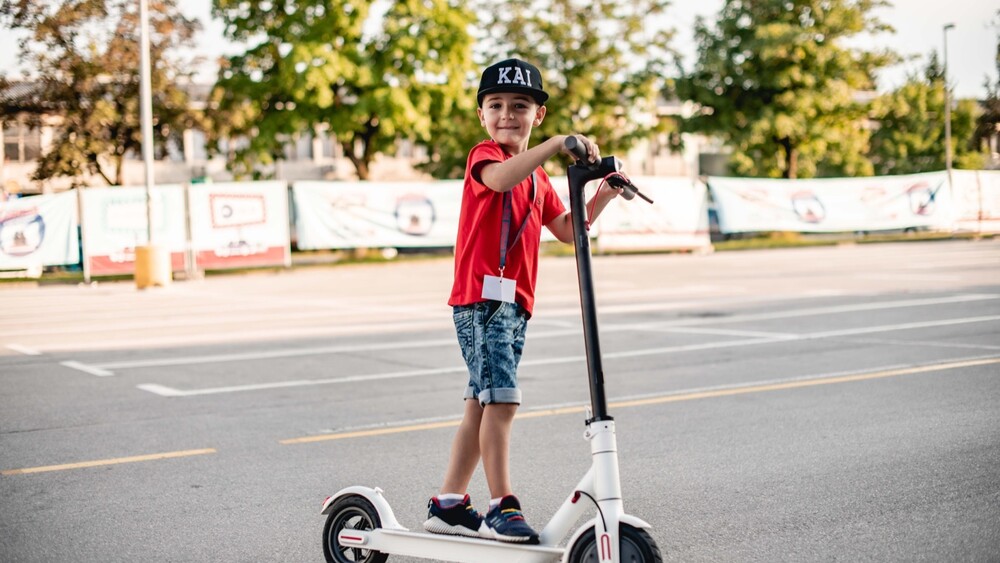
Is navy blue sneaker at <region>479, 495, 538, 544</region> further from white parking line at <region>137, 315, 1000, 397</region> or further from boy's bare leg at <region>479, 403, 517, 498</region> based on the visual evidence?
white parking line at <region>137, 315, 1000, 397</region>

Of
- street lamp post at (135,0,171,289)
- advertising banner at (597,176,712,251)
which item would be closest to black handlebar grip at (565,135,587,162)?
Result: street lamp post at (135,0,171,289)

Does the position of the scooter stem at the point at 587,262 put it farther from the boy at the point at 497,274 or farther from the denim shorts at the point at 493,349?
the denim shorts at the point at 493,349

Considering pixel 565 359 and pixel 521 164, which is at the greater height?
pixel 521 164

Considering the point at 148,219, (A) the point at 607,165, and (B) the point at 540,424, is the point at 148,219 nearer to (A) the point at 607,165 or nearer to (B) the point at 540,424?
(B) the point at 540,424

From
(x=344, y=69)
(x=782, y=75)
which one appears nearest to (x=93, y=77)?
(x=344, y=69)

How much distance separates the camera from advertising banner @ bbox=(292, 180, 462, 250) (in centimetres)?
2678

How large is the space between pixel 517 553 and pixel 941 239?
35296 millimetres

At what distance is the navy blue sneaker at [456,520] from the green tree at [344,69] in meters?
32.5

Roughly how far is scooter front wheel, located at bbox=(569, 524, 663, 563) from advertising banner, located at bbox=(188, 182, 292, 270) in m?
22.3

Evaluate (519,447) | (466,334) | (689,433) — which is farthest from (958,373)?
(466,334)

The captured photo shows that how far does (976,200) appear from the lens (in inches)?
1427

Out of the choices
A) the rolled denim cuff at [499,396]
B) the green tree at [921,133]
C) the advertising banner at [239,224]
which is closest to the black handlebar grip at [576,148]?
the rolled denim cuff at [499,396]

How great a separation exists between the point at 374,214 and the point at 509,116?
23.9 metres

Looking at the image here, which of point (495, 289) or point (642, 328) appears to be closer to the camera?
point (495, 289)
